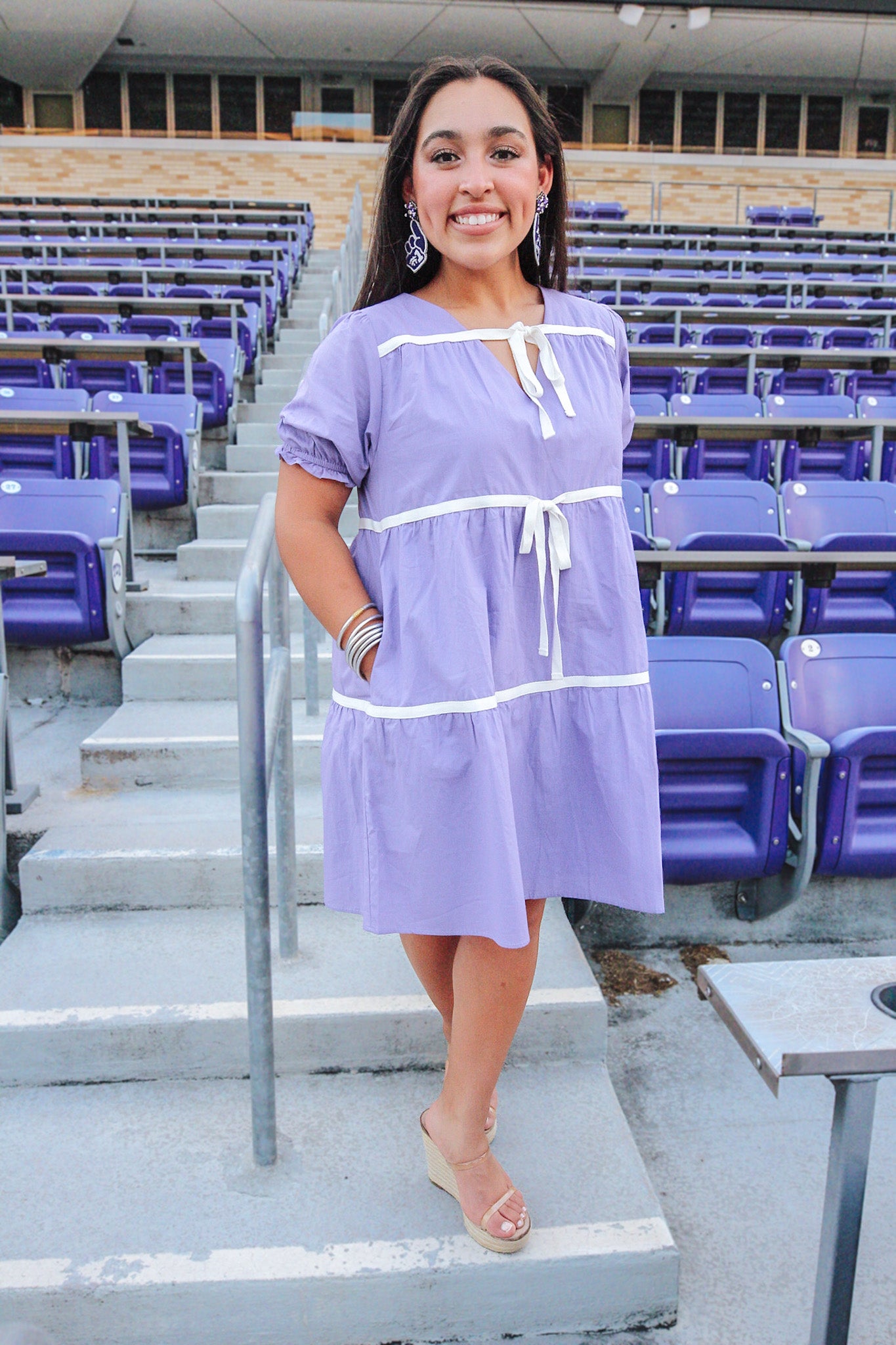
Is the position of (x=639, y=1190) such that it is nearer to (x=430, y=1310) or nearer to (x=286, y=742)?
(x=430, y=1310)

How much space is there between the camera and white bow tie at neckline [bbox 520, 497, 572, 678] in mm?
1088

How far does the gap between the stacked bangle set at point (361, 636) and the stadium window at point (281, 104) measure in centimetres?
1570

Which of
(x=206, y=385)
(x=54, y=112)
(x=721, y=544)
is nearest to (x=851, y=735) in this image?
(x=721, y=544)

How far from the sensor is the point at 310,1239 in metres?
1.25

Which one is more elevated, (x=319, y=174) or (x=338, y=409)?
(x=319, y=174)

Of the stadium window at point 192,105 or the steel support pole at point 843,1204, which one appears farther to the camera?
the stadium window at point 192,105

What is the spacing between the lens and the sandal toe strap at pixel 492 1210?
124cm

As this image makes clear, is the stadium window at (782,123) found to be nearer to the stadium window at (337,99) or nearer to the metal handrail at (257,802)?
the stadium window at (337,99)

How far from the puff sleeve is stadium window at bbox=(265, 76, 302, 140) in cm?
1556

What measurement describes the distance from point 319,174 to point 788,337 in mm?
10254

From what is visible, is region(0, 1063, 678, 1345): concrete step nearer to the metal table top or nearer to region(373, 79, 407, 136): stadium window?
the metal table top

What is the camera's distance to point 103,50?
529 inches

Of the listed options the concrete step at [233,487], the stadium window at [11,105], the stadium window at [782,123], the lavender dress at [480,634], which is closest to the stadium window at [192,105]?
the stadium window at [11,105]

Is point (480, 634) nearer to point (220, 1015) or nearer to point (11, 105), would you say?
point (220, 1015)
